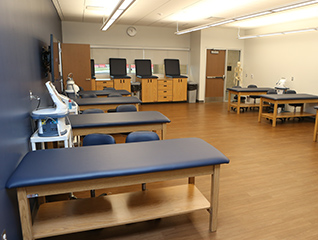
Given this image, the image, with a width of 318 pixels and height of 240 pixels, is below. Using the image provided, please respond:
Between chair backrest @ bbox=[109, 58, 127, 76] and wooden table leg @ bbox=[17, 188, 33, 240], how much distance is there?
26.6ft

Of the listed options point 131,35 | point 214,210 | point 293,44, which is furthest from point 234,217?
point 131,35

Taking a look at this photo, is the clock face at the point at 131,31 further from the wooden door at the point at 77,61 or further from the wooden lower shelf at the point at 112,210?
the wooden lower shelf at the point at 112,210

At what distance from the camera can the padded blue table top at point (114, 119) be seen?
322 centimetres

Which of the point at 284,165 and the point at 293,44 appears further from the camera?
the point at 293,44

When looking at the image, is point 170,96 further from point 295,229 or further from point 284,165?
point 295,229

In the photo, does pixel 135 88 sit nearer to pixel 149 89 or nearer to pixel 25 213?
pixel 149 89

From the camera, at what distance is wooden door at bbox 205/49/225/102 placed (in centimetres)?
1013

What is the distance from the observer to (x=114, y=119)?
344 centimetres

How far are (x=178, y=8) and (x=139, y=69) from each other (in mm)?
3820

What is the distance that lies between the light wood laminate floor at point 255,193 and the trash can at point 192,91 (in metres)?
4.35

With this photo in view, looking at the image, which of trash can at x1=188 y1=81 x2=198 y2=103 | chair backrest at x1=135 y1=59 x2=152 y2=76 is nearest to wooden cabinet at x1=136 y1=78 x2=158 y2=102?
chair backrest at x1=135 y1=59 x2=152 y2=76

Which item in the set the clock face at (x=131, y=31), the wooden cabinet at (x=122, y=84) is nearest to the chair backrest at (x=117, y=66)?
the wooden cabinet at (x=122, y=84)

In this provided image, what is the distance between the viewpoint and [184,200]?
7.86 feet

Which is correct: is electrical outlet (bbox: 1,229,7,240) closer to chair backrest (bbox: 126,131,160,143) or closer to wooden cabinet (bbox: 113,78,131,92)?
chair backrest (bbox: 126,131,160,143)
